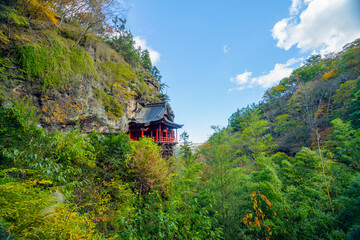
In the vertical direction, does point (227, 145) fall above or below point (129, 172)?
above

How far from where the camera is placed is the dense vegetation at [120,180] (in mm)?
1493

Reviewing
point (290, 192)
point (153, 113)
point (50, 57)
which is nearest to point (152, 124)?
point (153, 113)

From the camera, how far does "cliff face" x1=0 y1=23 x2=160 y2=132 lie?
4742mm

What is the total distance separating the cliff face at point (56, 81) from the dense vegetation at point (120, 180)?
46 mm

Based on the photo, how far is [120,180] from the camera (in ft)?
13.5

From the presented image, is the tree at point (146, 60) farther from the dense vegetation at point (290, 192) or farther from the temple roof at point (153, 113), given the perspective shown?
the dense vegetation at point (290, 192)

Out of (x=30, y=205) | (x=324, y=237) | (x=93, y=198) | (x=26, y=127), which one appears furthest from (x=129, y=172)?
(x=324, y=237)

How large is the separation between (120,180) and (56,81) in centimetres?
498

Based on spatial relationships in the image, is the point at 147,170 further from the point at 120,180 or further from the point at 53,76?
the point at 53,76

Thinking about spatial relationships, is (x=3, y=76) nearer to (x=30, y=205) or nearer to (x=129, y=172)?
(x=129, y=172)

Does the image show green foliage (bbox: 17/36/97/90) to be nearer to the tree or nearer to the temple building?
the temple building

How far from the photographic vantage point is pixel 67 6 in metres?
8.28

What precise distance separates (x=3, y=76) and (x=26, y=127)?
3650mm

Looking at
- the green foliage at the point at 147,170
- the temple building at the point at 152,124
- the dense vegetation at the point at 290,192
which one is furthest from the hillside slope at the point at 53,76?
the dense vegetation at the point at 290,192
